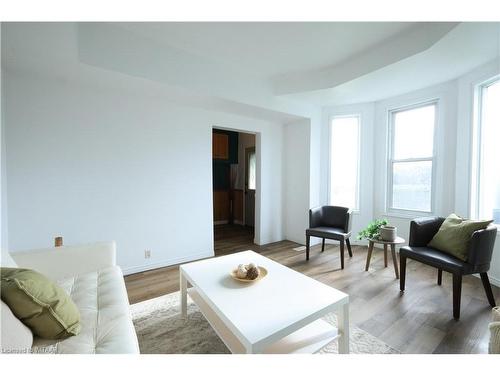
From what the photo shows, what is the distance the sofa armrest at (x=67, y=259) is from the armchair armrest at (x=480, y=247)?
2.91 meters

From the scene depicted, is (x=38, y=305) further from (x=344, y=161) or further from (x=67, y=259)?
(x=344, y=161)

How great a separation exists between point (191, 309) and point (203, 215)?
1483mm

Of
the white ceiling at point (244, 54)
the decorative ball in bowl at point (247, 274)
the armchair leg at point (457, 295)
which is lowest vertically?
the armchair leg at point (457, 295)

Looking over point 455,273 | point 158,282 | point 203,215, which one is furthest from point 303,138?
point 158,282

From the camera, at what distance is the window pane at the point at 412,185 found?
123 inches

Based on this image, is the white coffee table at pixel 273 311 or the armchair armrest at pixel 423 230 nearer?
the white coffee table at pixel 273 311

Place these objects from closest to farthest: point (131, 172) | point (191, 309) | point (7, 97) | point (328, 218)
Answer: point (191, 309), point (7, 97), point (131, 172), point (328, 218)

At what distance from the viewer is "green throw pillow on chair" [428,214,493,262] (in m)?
1.87

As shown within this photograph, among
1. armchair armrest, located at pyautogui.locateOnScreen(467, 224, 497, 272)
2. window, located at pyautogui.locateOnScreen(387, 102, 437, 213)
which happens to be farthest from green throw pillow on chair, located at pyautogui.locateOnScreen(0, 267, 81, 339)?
window, located at pyautogui.locateOnScreen(387, 102, 437, 213)

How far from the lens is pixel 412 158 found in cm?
325

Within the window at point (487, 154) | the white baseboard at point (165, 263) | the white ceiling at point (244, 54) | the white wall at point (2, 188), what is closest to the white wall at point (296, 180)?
the white ceiling at point (244, 54)

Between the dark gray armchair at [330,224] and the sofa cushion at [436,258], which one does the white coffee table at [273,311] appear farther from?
the dark gray armchair at [330,224]

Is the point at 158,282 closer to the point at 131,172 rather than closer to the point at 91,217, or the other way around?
the point at 91,217

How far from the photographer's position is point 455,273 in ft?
5.76
